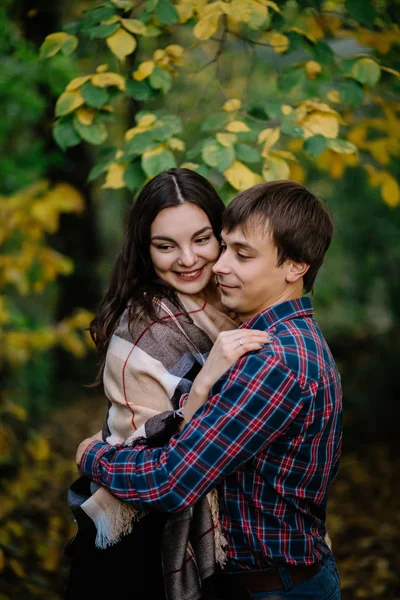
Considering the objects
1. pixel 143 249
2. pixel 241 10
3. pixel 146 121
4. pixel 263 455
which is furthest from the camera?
pixel 146 121

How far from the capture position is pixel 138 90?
282 cm

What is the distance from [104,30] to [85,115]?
0.35 meters

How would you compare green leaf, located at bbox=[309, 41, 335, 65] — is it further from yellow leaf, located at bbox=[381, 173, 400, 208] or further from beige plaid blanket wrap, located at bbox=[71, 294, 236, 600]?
beige plaid blanket wrap, located at bbox=[71, 294, 236, 600]

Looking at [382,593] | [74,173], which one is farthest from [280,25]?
[74,173]

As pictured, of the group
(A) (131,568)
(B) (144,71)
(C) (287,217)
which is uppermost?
(B) (144,71)

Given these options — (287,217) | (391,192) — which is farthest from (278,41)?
(287,217)

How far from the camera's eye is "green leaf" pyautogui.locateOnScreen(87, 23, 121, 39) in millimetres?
2684

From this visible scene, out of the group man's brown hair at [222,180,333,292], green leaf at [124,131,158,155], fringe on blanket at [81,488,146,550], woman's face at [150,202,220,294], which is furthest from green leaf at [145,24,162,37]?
fringe on blanket at [81,488,146,550]

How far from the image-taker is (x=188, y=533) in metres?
2.02

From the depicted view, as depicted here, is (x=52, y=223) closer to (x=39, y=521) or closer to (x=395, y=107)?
(x=395, y=107)

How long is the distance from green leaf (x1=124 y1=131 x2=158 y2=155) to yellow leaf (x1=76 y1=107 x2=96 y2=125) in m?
0.21

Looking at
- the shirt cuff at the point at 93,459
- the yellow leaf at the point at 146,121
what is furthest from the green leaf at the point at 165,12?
the shirt cuff at the point at 93,459

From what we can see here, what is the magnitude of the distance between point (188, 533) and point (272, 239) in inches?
36.8

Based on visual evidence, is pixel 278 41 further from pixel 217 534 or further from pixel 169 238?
pixel 217 534
